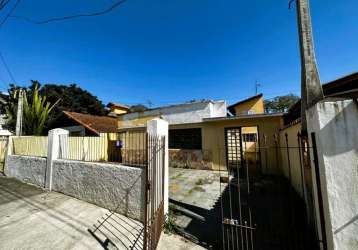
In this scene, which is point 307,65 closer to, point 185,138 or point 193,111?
point 193,111

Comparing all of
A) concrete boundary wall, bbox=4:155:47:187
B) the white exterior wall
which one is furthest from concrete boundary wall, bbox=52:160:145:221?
the white exterior wall

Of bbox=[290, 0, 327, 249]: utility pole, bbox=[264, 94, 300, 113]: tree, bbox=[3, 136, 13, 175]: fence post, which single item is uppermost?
bbox=[264, 94, 300, 113]: tree

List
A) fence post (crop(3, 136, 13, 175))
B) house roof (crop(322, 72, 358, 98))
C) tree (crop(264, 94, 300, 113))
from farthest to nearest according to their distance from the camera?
1. tree (crop(264, 94, 300, 113))
2. fence post (crop(3, 136, 13, 175))
3. house roof (crop(322, 72, 358, 98))

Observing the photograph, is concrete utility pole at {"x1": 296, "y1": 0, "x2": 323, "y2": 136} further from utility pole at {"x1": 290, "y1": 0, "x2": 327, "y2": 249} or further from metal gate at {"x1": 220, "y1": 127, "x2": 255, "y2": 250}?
metal gate at {"x1": 220, "y1": 127, "x2": 255, "y2": 250}

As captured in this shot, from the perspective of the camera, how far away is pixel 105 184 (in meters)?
4.74

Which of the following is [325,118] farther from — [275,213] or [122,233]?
[122,233]

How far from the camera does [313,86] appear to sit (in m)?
2.89

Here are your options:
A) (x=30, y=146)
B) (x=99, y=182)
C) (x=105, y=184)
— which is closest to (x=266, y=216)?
(x=105, y=184)

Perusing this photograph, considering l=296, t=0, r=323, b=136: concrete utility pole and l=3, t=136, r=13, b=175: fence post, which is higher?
l=296, t=0, r=323, b=136: concrete utility pole

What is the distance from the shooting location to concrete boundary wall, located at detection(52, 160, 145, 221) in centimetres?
407

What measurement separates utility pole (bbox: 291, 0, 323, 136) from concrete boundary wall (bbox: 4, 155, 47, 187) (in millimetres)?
9152

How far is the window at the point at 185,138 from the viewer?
10781mm

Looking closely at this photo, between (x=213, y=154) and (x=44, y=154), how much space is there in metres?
8.64

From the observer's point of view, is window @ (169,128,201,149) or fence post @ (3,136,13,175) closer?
fence post @ (3,136,13,175)
